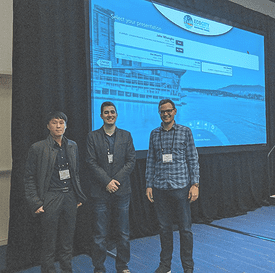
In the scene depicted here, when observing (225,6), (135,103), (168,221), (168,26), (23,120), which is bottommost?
(168,221)

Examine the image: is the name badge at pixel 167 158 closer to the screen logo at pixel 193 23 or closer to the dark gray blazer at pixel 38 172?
the dark gray blazer at pixel 38 172

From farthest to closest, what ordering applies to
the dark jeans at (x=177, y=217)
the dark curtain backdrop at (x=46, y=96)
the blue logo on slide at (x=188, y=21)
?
the blue logo on slide at (x=188, y=21), the dark curtain backdrop at (x=46, y=96), the dark jeans at (x=177, y=217)

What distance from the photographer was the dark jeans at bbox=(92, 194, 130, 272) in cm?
212

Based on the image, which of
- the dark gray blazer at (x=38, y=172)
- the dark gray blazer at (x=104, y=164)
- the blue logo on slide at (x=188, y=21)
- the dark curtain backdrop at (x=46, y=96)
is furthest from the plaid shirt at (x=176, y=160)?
the blue logo on slide at (x=188, y=21)

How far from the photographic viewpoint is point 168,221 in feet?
7.15

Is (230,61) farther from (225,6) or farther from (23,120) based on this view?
(23,120)

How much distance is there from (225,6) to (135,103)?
7.71ft

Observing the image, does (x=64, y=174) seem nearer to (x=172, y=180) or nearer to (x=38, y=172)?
(x=38, y=172)

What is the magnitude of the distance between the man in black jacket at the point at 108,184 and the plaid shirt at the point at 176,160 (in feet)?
0.81

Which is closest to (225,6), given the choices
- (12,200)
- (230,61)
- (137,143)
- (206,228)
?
(230,61)

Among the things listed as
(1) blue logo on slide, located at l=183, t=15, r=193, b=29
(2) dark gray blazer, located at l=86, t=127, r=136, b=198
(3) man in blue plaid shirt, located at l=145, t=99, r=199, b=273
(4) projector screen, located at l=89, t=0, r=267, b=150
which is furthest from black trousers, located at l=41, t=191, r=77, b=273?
(1) blue logo on slide, located at l=183, t=15, r=193, b=29

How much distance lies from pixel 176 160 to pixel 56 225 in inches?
39.0

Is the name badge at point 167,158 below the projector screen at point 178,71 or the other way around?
Result: below

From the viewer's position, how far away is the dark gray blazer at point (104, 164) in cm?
214
